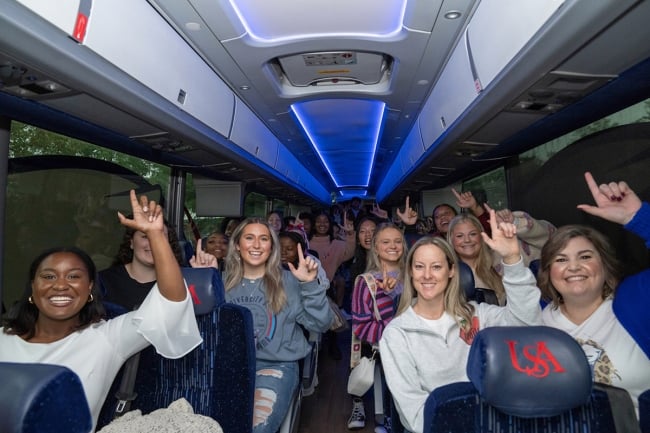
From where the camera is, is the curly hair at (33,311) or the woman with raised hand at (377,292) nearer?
the curly hair at (33,311)

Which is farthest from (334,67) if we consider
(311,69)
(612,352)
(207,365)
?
(612,352)

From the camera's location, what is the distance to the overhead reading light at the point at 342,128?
467 cm

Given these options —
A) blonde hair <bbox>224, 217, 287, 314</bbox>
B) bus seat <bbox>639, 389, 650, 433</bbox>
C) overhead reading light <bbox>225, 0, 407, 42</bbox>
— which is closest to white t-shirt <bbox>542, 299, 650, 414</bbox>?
bus seat <bbox>639, 389, 650, 433</bbox>

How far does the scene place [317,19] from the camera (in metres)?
2.54

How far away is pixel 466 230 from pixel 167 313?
2313 millimetres

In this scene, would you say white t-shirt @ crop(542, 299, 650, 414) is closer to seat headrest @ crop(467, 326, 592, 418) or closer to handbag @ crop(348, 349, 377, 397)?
seat headrest @ crop(467, 326, 592, 418)

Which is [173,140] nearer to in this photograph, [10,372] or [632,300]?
[10,372]

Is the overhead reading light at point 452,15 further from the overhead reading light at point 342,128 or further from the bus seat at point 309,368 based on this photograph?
the bus seat at point 309,368

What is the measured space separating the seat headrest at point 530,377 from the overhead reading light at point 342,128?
358 cm

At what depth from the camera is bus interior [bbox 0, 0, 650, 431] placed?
1723 mm

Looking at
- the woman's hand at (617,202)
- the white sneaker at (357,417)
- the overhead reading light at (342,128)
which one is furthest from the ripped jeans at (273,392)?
the overhead reading light at (342,128)

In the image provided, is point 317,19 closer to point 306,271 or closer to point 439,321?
point 306,271

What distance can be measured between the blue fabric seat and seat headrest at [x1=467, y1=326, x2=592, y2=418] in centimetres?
127

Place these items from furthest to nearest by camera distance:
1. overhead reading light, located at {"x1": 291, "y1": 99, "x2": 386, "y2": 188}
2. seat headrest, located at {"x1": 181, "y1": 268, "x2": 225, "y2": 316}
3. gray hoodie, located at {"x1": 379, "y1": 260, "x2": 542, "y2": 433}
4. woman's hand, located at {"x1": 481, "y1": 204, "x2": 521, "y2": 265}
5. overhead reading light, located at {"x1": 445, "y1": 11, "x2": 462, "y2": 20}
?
overhead reading light, located at {"x1": 291, "y1": 99, "x2": 386, "y2": 188} < overhead reading light, located at {"x1": 445, "y1": 11, "x2": 462, "y2": 20} < seat headrest, located at {"x1": 181, "y1": 268, "x2": 225, "y2": 316} < woman's hand, located at {"x1": 481, "y1": 204, "x2": 521, "y2": 265} < gray hoodie, located at {"x1": 379, "y1": 260, "x2": 542, "y2": 433}
